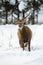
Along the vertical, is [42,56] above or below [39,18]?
above

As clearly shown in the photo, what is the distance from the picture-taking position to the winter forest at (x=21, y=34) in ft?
19.0

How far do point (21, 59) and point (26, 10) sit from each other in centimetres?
949

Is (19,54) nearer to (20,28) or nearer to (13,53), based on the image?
(13,53)

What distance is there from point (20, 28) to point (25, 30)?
0.15 meters

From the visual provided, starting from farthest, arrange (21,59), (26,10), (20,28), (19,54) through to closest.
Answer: (26,10) < (20,28) < (19,54) < (21,59)

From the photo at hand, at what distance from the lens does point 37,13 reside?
15336mm

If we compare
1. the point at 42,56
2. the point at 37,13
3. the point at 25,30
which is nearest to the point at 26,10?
the point at 37,13

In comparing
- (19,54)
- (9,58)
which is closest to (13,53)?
(19,54)

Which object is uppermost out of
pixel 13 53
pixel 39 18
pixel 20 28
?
pixel 20 28

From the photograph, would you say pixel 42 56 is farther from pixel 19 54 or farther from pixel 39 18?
pixel 39 18

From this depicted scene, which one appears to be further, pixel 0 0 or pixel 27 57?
pixel 0 0

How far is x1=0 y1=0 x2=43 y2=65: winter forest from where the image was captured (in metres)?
5.79

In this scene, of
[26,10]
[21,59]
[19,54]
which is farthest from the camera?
[26,10]

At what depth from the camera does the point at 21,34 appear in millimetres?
7027
